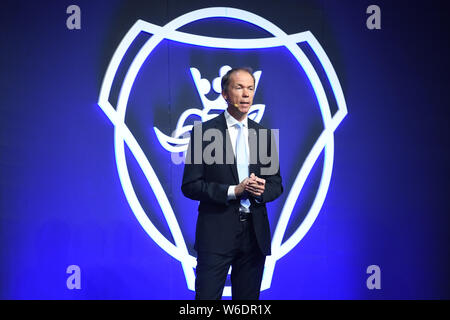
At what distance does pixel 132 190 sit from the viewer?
421 cm

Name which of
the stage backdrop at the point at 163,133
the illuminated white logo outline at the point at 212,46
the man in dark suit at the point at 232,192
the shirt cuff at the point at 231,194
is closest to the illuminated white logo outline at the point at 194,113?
the stage backdrop at the point at 163,133

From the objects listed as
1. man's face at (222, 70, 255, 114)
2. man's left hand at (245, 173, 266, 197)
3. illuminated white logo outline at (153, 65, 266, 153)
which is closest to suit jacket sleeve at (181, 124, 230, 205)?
man's left hand at (245, 173, 266, 197)

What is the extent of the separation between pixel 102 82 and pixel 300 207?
1611 mm

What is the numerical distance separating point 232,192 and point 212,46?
5.37 feet

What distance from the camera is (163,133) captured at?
167 inches

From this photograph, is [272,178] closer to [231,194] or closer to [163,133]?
[231,194]

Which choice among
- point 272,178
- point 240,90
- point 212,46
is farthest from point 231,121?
point 212,46

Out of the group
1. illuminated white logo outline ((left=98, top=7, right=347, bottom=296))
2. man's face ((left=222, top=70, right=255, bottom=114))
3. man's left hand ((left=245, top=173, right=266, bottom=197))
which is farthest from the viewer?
illuminated white logo outline ((left=98, top=7, right=347, bottom=296))

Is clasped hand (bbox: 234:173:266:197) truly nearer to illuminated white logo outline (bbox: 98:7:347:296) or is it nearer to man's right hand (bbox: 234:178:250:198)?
man's right hand (bbox: 234:178:250:198)

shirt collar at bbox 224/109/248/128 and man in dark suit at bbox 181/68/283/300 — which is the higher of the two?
shirt collar at bbox 224/109/248/128

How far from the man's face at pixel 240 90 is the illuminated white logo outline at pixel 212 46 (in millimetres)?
1300

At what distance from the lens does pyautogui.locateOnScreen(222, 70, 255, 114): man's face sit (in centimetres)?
298
